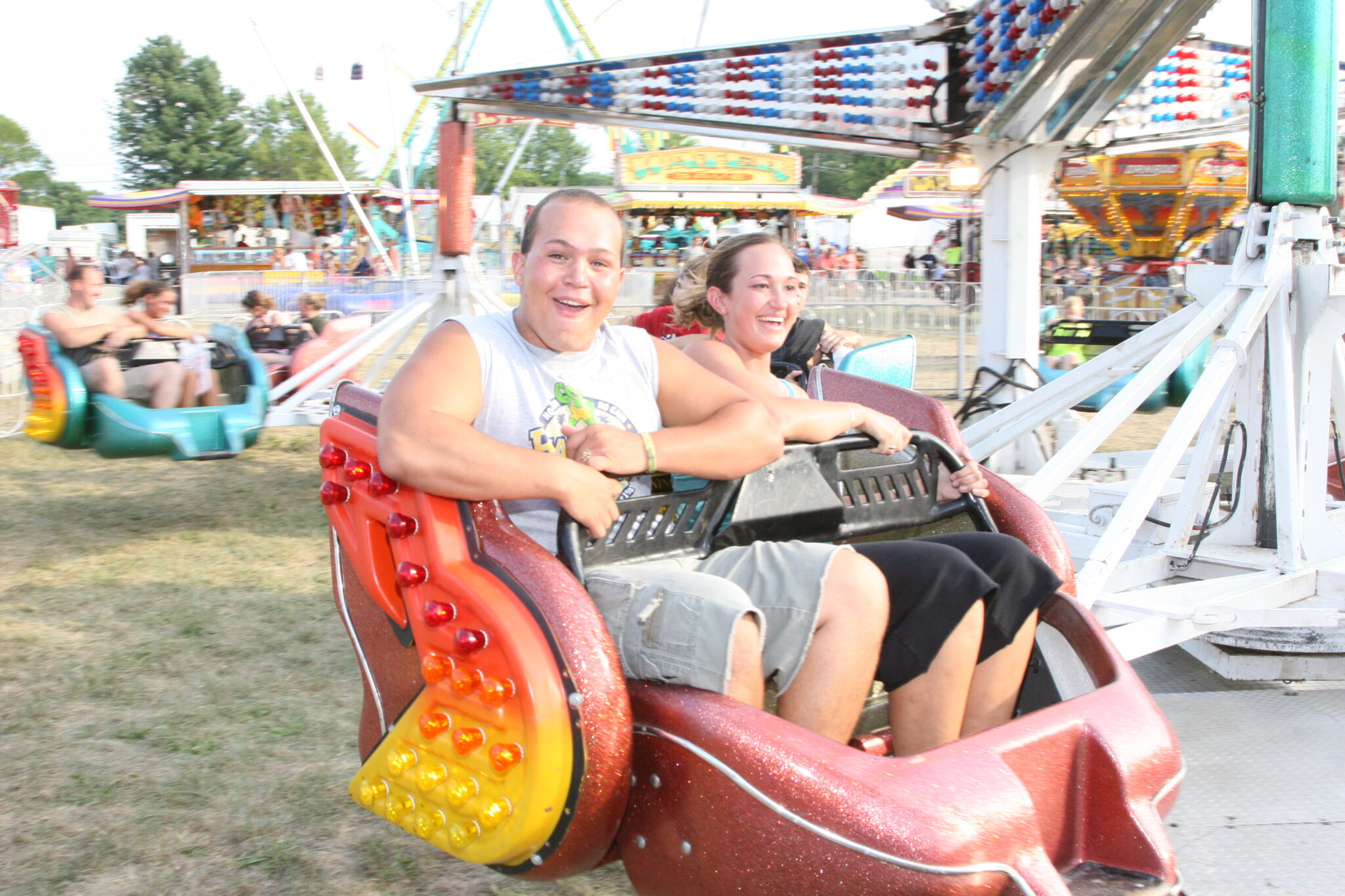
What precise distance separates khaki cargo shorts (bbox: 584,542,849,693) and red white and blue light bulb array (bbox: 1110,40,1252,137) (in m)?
4.69

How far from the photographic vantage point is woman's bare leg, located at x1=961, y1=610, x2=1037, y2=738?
1.94 m

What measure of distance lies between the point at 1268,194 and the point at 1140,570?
4.27 ft

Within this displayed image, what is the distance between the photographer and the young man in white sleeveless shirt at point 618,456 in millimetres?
1689

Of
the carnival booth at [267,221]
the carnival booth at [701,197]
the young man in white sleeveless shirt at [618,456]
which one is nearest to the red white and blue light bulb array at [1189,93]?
the young man in white sleeveless shirt at [618,456]

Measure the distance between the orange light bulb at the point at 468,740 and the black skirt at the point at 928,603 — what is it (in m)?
0.67

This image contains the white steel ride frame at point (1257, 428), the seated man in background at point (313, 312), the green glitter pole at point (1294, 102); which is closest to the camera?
the white steel ride frame at point (1257, 428)

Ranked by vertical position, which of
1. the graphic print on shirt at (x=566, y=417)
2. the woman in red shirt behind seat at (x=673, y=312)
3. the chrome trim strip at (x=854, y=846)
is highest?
the woman in red shirt behind seat at (x=673, y=312)

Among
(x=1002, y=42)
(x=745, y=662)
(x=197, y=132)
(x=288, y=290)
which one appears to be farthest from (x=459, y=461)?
(x=197, y=132)

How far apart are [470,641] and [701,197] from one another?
78.7 feet

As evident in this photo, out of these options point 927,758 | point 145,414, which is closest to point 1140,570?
point 927,758

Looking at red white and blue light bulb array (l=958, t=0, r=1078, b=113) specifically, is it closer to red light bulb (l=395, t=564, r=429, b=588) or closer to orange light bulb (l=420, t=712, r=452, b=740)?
red light bulb (l=395, t=564, r=429, b=588)

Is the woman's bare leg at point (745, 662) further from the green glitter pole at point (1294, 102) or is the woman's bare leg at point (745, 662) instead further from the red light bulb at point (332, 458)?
the green glitter pole at point (1294, 102)

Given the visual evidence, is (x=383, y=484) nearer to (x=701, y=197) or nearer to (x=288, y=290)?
(x=288, y=290)

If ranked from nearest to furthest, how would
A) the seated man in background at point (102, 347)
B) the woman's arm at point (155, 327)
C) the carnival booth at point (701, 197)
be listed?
the seated man in background at point (102, 347) < the woman's arm at point (155, 327) < the carnival booth at point (701, 197)
